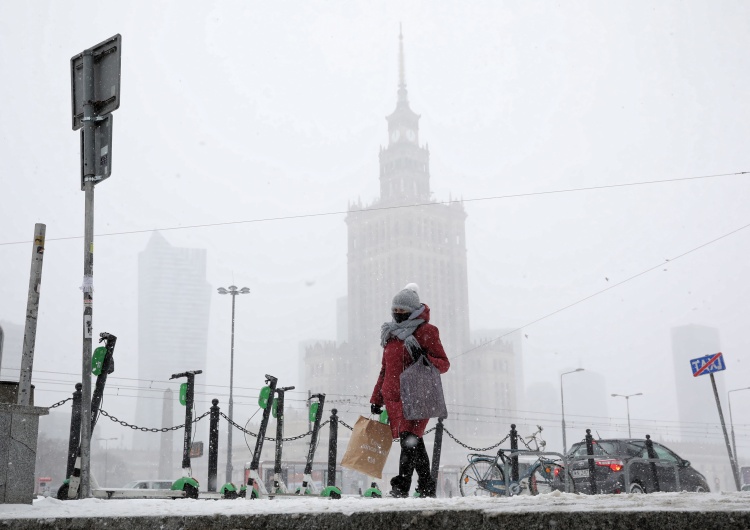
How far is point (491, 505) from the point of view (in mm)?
2641

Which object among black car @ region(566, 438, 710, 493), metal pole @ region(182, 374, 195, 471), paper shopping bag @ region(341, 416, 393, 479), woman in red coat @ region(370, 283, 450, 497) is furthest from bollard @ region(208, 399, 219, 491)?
black car @ region(566, 438, 710, 493)

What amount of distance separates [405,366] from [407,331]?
27 cm

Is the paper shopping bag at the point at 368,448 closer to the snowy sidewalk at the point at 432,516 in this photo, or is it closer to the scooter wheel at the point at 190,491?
the scooter wheel at the point at 190,491

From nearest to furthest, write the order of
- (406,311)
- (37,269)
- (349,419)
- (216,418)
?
(37,269) < (406,311) < (216,418) < (349,419)

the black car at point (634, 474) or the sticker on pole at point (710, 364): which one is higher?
the sticker on pole at point (710, 364)

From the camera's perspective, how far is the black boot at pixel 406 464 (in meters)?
5.43

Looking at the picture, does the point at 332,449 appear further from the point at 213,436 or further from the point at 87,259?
the point at 87,259

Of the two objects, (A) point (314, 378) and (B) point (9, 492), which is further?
(A) point (314, 378)

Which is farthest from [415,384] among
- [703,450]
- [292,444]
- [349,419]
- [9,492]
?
[703,450]

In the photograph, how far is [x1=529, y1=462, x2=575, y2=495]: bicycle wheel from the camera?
11.0 metres

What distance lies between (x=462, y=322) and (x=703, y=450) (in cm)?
4537

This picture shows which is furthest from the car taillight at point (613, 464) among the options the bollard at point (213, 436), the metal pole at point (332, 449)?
the bollard at point (213, 436)

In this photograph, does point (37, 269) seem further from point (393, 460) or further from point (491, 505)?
point (393, 460)

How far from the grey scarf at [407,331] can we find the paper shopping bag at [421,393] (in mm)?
130
